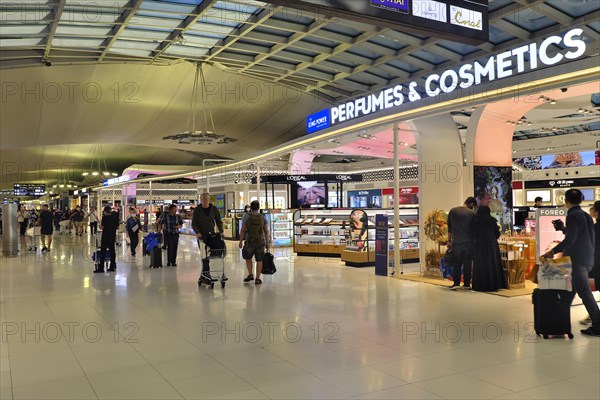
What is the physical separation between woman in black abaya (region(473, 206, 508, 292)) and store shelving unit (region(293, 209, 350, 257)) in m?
5.75

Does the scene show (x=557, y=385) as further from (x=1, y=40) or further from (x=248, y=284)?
(x=1, y=40)

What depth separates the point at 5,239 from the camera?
1524cm

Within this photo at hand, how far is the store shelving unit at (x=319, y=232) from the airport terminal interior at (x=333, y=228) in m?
0.06

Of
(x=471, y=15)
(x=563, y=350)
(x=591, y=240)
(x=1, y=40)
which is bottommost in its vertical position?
(x=563, y=350)

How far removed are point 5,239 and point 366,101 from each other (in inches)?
467

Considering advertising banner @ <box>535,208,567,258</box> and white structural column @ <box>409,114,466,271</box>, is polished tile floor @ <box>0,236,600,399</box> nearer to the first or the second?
advertising banner @ <box>535,208,567,258</box>

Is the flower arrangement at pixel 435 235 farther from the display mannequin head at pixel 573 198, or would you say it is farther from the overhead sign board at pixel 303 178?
the overhead sign board at pixel 303 178

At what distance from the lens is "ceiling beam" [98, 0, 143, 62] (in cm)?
1177

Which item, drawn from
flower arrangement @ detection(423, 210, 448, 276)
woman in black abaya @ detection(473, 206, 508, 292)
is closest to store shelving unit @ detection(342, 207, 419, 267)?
flower arrangement @ detection(423, 210, 448, 276)

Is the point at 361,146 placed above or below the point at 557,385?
above

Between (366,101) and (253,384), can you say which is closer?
(253,384)

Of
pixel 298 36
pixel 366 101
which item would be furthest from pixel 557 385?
pixel 298 36

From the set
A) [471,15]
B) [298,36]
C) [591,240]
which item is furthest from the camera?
[298,36]

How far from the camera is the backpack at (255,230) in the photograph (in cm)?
871
